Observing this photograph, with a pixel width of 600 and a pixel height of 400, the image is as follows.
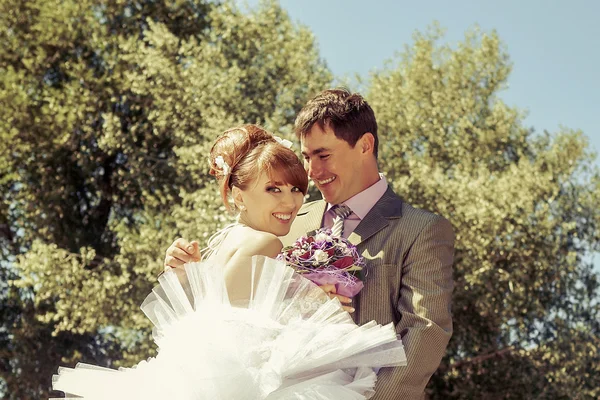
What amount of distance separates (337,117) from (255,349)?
1.68 m

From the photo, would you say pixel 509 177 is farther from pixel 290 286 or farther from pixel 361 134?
pixel 290 286

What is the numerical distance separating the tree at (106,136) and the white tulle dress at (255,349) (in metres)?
10.2

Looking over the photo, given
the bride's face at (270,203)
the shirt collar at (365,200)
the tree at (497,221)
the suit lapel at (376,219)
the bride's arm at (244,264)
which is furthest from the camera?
the tree at (497,221)

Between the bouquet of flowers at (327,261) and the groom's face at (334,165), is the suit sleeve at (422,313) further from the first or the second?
the groom's face at (334,165)

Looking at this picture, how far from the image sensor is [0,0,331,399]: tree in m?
14.7

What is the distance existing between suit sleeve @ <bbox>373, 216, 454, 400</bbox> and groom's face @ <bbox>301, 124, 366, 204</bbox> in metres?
0.61

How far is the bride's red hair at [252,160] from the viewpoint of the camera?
3.92m

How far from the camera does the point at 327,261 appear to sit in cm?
372

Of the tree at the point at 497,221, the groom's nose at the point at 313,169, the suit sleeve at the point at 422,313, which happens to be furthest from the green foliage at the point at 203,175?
the suit sleeve at the point at 422,313

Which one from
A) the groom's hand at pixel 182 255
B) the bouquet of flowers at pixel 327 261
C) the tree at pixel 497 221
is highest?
the tree at pixel 497 221

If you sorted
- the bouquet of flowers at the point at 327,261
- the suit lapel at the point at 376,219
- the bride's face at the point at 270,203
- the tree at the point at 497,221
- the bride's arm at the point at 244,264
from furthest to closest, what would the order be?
1. the tree at the point at 497,221
2. the suit lapel at the point at 376,219
3. the bride's face at the point at 270,203
4. the bouquet of flowers at the point at 327,261
5. the bride's arm at the point at 244,264

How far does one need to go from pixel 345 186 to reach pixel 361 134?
325mm

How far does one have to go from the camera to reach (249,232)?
3.76m

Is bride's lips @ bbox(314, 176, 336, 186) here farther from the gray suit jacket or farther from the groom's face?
the gray suit jacket
